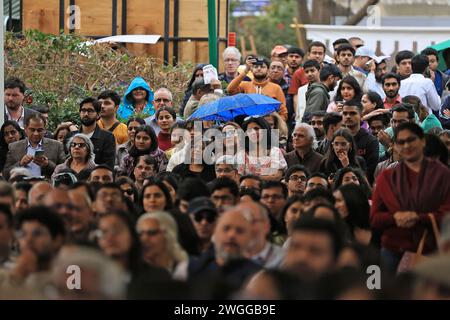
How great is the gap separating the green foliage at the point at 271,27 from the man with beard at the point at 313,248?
3704cm

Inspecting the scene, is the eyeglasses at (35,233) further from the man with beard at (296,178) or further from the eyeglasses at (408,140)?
the man with beard at (296,178)

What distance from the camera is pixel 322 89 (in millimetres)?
16938

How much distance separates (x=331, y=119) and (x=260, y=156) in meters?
1.13

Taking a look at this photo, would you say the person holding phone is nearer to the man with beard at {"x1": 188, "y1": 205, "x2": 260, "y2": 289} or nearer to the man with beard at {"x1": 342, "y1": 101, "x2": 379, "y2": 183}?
the man with beard at {"x1": 342, "y1": 101, "x2": 379, "y2": 183}

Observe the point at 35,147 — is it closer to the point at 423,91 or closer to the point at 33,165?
the point at 33,165

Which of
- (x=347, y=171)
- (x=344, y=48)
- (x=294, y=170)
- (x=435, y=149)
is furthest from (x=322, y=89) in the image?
(x=435, y=149)

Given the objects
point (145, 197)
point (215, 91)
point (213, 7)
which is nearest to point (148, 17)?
point (213, 7)

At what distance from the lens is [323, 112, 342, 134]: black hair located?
1515 cm

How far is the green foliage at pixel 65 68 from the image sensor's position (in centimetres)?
1845

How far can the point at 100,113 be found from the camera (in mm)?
16219

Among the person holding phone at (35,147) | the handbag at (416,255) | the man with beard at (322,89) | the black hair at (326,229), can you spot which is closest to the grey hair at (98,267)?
the black hair at (326,229)

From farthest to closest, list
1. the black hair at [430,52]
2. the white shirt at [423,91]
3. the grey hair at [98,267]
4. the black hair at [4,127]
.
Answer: the black hair at [430,52] → the white shirt at [423,91] → the black hair at [4,127] → the grey hair at [98,267]

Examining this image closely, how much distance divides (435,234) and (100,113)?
6.46 m

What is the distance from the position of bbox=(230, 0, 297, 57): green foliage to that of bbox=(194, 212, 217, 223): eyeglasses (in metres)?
34.7
